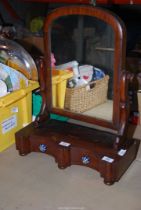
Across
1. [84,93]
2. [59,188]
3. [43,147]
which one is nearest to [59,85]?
[84,93]

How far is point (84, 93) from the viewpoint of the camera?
997 mm

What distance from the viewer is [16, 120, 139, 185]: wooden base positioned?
820 millimetres

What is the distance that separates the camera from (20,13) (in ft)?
5.67

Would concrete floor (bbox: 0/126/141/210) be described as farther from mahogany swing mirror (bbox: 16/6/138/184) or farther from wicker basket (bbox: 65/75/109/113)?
wicker basket (bbox: 65/75/109/113)

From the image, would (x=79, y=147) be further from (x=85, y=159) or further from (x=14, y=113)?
(x=14, y=113)

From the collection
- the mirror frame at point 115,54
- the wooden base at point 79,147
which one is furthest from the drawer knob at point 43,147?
the mirror frame at point 115,54

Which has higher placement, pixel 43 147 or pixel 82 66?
pixel 82 66

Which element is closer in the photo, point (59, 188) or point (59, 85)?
point (59, 188)

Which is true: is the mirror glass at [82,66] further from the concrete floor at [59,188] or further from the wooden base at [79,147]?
the concrete floor at [59,188]

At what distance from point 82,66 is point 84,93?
84mm

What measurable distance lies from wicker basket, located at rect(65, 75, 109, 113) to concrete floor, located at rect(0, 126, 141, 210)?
0.57 feet

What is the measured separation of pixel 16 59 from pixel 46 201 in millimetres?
550

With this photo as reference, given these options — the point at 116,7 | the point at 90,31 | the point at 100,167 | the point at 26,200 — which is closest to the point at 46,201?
the point at 26,200

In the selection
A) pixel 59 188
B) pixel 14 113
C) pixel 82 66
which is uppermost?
pixel 82 66
